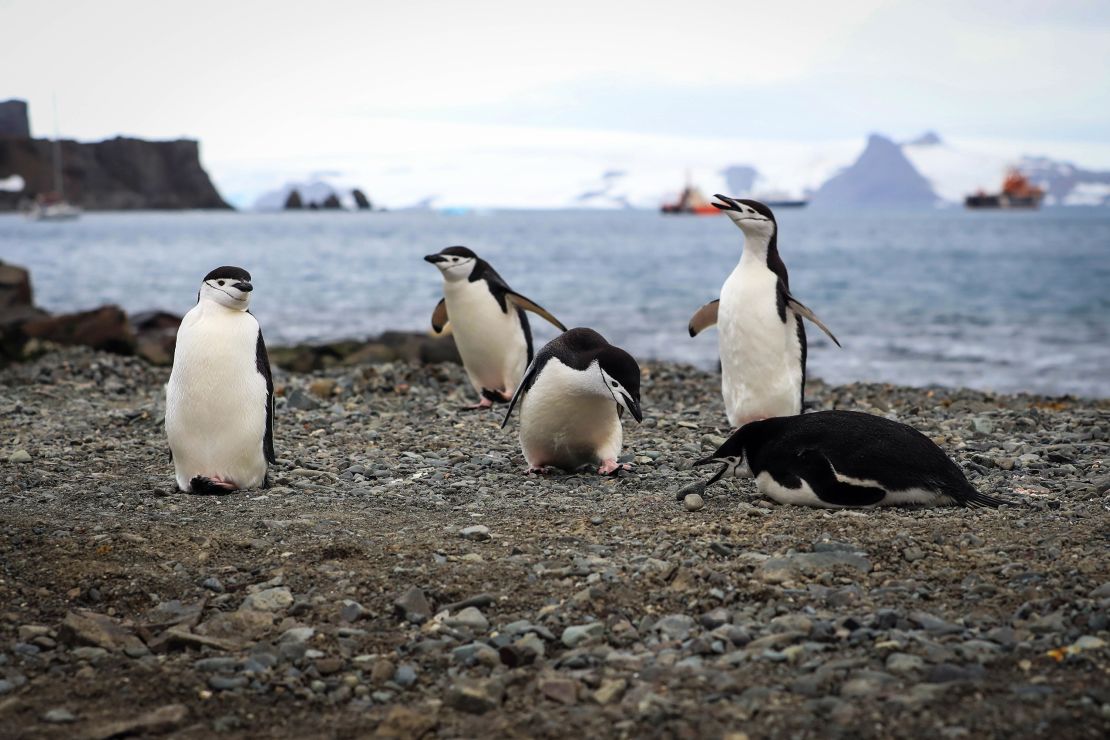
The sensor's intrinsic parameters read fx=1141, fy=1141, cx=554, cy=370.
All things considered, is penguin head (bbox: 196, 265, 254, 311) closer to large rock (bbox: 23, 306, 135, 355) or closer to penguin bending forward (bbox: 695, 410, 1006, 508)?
penguin bending forward (bbox: 695, 410, 1006, 508)

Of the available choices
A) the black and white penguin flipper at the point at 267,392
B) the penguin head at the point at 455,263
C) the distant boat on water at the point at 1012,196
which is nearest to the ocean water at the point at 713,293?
the penguin head at the point at 455,263

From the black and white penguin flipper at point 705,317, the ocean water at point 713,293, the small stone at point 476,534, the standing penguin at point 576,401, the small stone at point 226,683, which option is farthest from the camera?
the ocean water at point 713,293

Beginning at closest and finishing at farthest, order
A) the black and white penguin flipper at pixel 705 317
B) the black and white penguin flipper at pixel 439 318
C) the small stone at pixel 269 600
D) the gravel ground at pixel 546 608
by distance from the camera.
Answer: the gravel ground at pixel 546 608
the small stone at pixel 269 600
the black and white penguin flipper at pixel 705 317
the black and white penguin flipper at pixel 439 318

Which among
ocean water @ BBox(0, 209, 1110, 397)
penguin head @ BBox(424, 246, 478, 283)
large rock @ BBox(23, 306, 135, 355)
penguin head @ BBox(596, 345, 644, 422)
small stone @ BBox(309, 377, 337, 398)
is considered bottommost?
ocean water @ BBox(0, 209, 1110, 397)

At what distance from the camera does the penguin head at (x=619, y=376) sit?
4.80 m

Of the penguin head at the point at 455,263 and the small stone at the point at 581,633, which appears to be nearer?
the small stone at the point at 581,633

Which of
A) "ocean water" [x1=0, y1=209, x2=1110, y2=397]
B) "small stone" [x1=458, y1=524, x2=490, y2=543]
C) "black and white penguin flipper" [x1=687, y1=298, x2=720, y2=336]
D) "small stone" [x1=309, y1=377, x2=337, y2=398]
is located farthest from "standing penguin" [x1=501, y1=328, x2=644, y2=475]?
"ocean water" [x1=0, y1=209, x2=1110, y2=397]

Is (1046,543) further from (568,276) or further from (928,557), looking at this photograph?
(568,276)

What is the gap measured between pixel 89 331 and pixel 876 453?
890 centimetres

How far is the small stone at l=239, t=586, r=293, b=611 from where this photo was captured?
345 centimetres

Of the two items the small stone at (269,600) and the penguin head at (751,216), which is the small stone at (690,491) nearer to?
the small stone at (269,600)

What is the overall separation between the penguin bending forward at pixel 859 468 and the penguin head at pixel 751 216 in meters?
1.92

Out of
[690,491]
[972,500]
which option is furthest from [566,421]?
[972,500]

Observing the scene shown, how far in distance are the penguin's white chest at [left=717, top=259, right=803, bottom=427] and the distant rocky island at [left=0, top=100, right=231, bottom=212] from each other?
110 meters
